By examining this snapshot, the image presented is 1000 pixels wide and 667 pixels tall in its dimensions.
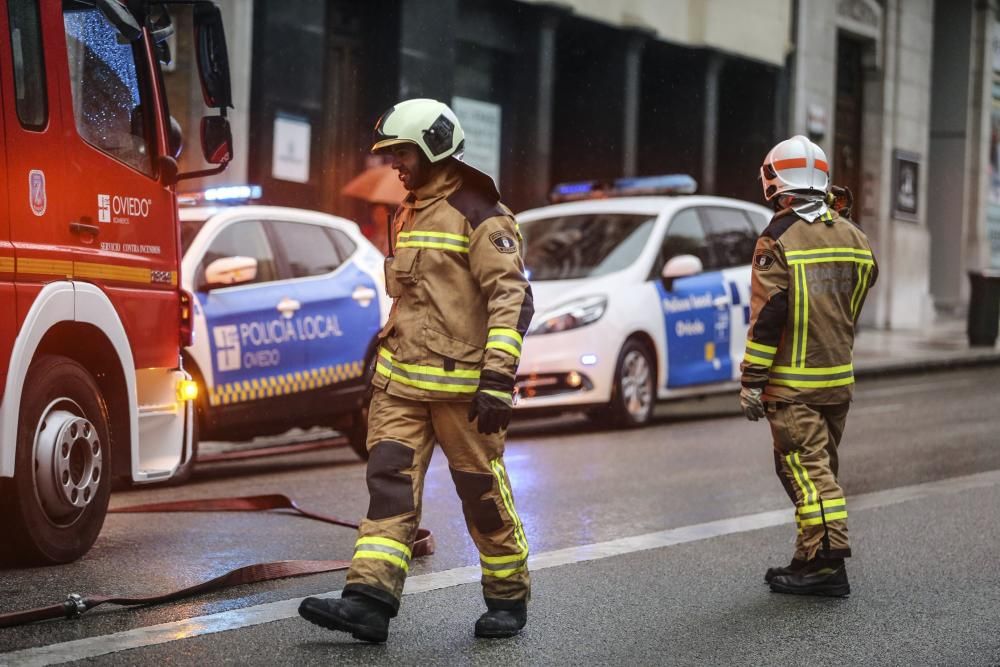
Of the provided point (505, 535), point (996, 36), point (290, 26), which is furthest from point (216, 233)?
point (996, 36)

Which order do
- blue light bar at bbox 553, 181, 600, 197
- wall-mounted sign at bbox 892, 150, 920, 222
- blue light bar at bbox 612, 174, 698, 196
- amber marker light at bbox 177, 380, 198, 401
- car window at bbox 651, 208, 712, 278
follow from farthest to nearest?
wall-mounted sign at bbox 892, 150, 920, 222 → blue light bar at bbox 553, 181, 600, 197 → blue light bar at bbox 612, 174, 698, 196 → car window at bbox 651, 208, 712, 278 → amber marker light at bbox 177, 380, 198, 401

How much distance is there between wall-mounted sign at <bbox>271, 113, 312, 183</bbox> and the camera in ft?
59.0

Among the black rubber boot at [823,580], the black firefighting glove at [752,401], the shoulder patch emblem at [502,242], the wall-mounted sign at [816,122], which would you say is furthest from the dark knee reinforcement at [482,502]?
the wall-mounted sign at [816,122]

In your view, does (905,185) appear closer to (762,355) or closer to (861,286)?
(861,286)

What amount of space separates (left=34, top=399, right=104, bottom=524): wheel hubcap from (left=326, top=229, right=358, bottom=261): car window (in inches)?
162

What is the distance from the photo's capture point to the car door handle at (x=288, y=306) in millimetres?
10023

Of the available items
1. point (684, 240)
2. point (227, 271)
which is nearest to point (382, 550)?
point (227, 271)

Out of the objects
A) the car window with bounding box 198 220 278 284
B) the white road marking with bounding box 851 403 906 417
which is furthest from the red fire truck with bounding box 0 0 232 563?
the white road marking with bounding box 851 403 906 417

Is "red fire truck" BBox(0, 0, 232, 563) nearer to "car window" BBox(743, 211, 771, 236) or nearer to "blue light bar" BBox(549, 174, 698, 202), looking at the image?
"blue light bar" BBox(549, 174, 698, 202)

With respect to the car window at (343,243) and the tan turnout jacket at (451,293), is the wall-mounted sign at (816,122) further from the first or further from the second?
the tan turnout jacket at (451,293)

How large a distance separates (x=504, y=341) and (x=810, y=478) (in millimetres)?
1618

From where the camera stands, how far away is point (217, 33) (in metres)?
7.15

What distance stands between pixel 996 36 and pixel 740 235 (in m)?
22.4

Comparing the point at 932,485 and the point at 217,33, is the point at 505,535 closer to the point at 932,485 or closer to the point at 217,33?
the point at 217,33
